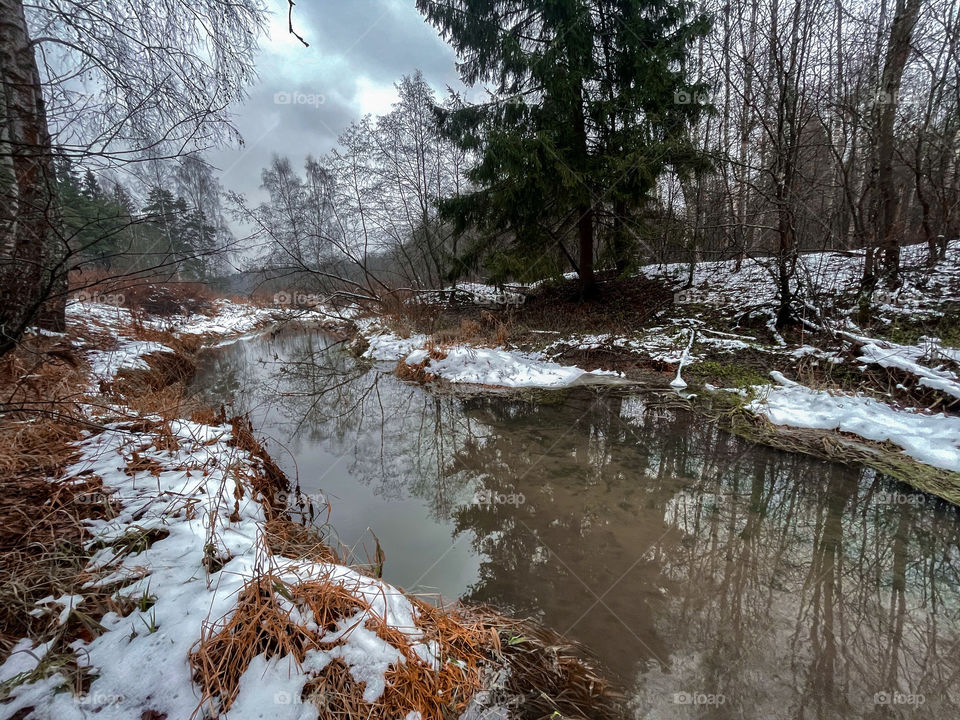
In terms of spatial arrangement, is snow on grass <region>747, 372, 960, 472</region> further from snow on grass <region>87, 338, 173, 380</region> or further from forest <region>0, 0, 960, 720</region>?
snow on grass <region>87, 338, 173, 380</region>

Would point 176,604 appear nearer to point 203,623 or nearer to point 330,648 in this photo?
point 203,623

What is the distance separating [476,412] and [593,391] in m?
2.08

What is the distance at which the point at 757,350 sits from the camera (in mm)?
6906

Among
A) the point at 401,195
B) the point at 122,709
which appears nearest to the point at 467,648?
the point at 122,709

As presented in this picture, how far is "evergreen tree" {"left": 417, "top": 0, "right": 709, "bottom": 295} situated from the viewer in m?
8.36

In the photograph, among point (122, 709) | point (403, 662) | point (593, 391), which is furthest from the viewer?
point (593, 391)

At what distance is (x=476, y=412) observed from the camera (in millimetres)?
6250

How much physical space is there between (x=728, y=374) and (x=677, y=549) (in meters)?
4.52

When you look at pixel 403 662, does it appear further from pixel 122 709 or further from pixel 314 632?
pixel 122 709

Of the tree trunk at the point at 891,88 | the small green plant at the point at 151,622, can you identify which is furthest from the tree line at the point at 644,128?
the small green plant at the point at 151,622

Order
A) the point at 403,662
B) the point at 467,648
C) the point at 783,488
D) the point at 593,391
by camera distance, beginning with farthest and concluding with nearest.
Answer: the point at 593,391
the point at 783,488
the point at 467,648
the point at 403,662

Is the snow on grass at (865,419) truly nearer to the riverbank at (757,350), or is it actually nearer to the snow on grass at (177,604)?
the riverbank at (757,350)

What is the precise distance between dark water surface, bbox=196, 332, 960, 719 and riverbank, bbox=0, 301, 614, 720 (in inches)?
20.6

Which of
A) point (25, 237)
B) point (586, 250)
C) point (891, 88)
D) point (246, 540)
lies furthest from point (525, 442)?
point (891, 88)
